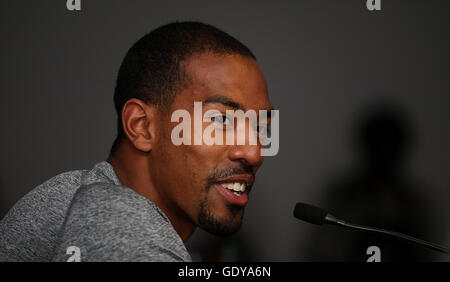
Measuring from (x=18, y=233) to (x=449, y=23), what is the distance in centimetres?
133

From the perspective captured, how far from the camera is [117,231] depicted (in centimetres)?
64

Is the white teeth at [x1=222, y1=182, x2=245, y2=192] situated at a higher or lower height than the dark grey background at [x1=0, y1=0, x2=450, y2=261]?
lower

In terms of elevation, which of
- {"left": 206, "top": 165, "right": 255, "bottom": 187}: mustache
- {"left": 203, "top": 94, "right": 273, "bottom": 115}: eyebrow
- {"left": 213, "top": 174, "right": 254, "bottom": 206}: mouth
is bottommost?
{"left": 213, "top": 174, "right": 254, "bottom": 206}: mouth

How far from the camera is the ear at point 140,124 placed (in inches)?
37.5

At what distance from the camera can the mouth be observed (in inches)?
37.4

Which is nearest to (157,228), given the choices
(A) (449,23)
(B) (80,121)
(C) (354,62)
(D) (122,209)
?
(D) (122,209)

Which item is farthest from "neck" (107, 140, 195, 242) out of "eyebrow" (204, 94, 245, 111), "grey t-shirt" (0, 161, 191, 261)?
"eyebrow" (204, 94, 245, 111)

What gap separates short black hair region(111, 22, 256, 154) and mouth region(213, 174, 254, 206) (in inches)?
9.7

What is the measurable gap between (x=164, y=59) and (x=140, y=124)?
180 mm

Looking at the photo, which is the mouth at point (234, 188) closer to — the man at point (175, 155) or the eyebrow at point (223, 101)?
the man at point (175, 155)

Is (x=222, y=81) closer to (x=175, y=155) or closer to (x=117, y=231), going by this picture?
(x=175, y=155)

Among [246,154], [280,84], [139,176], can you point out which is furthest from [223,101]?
[280,84]

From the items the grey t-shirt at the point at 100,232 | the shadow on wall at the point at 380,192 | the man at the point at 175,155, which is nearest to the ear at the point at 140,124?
the man at the point at 175,155

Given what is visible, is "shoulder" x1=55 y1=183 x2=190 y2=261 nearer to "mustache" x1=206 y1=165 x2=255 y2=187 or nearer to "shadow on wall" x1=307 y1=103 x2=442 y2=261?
"mustache" x1=206 y1=165 x2=255 y2=187
